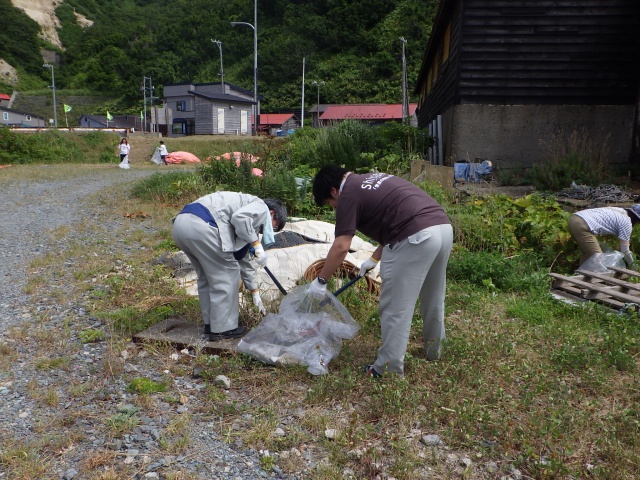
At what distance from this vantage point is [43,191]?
13.4 m

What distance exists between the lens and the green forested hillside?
58938mm

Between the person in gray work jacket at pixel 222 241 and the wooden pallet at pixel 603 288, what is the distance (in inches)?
117

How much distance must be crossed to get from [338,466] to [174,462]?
80cm

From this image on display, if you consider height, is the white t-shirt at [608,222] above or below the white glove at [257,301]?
above

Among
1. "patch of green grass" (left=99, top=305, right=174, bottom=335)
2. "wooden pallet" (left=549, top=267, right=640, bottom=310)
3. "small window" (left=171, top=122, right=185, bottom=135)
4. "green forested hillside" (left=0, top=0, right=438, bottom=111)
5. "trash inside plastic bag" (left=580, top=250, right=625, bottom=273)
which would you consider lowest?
"patch of green grass" (left=99, top=305, right=174, bottom=335)

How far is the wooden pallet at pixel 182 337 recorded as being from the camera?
3838mm

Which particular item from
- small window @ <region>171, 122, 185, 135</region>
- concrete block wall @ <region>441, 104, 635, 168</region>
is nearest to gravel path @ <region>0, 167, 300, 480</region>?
concrete block wall @ <region>441, 104, 635, 168</region>

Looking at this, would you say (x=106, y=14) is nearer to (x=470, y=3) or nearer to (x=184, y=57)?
(x=184, y=57)

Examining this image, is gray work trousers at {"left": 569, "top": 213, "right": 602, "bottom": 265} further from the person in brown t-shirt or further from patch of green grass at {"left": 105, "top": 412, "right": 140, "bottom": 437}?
patch of green grass at {"left": 105, "top": 412, "right": 140, "bottom": 437}

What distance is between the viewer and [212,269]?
12.9 ft

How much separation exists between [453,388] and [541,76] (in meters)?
9.64

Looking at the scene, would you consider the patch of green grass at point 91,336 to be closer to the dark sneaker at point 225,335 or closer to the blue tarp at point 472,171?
the dark sneaker at point 225,335

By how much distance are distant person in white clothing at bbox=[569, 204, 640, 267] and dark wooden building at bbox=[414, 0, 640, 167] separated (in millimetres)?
5823

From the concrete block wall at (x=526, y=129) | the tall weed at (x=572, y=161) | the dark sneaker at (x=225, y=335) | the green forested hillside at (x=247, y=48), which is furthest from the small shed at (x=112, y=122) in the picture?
the dark sneaker at (x=225, y=335)
